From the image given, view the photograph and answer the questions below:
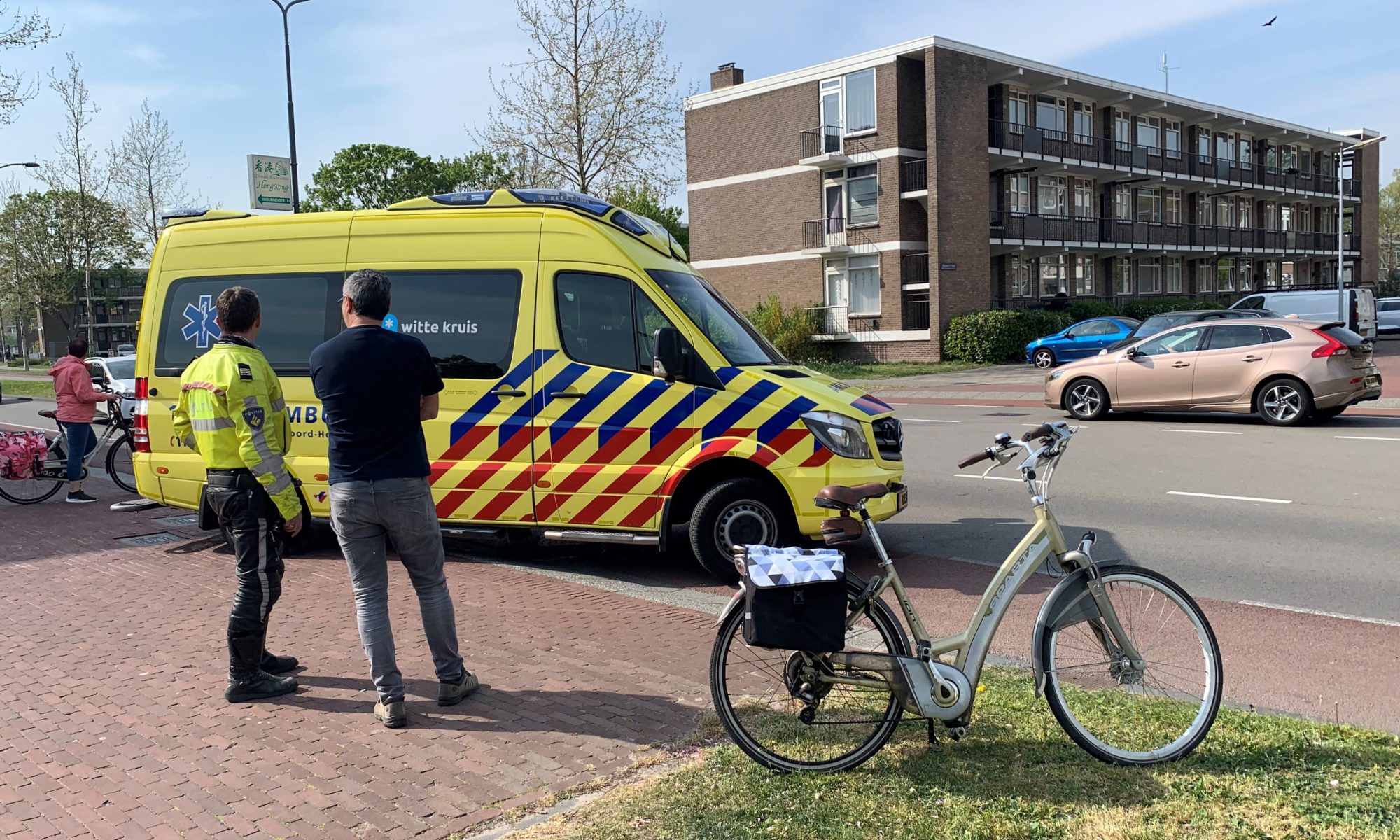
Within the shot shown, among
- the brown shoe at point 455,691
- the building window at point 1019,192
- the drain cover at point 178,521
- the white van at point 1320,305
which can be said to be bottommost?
the brown shoe at point 455,691

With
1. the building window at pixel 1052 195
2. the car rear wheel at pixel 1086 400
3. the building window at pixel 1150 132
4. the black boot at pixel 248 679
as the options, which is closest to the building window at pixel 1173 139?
the building window at pixel 1150 132

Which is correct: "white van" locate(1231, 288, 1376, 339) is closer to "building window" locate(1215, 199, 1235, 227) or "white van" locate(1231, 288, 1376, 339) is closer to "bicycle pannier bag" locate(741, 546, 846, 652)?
"building window" locate(1215, 199, 1235, 227)

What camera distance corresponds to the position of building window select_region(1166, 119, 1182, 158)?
47.7 meters

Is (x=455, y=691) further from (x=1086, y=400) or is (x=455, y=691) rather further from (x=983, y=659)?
(x=1086, y=400)

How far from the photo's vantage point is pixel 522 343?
23.9 feet

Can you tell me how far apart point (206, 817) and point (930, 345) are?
1314 inches

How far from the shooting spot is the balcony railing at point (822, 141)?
122 feet

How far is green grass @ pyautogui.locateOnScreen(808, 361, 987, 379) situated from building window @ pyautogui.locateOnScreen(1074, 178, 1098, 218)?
13010mm

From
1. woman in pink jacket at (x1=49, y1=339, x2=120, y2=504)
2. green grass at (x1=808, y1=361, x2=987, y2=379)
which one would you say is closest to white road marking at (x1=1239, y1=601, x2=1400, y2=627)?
woman in pink jacket at (x1=49, y1=339, x2=120, y2=504)

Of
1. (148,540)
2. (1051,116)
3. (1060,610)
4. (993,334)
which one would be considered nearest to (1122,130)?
(1051,116)

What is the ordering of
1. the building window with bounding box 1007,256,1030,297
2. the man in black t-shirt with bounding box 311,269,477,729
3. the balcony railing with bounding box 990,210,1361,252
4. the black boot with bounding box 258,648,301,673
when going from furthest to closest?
the building window with bounding box 1007,256,1030,297, the balcony railing with bounding box 990,210,1361,252, the black boot with bounding box 258,648,301,673, the man in black t-shirt with bounding box 311,269,477,729

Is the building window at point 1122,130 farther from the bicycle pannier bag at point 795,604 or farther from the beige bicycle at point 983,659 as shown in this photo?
the bicycle pannier bag at point 795,604

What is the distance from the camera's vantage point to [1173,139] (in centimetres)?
4838

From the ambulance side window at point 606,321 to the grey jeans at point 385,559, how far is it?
266 cm
